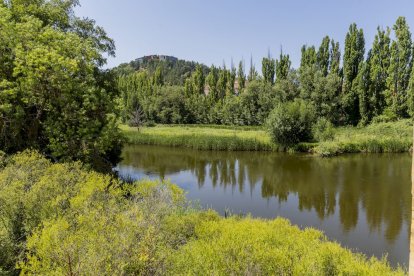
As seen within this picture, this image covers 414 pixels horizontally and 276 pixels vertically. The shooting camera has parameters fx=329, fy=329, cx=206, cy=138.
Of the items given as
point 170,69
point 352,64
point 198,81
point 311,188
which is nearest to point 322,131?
point 311,188

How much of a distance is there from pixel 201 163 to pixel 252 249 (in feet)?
74.2

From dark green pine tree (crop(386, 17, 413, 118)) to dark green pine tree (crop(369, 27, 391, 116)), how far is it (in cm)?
111

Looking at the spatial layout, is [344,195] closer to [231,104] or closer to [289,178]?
[289,178]

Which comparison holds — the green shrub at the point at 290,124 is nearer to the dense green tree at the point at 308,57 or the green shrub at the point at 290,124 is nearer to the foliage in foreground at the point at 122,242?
the dense green tree at the point at 308,57

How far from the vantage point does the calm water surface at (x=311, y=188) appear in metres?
13.3

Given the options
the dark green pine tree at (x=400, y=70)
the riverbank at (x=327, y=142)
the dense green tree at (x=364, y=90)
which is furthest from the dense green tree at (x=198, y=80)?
the dark green pine tree at (x=400, y=70)

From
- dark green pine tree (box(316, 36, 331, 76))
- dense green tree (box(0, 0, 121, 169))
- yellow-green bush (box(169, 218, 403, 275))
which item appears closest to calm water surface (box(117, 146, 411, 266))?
yellow-green bush (box(169, 218, 403, 275))

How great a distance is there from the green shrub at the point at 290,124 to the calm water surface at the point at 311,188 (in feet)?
8.44

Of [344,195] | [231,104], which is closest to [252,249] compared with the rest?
[344,195]

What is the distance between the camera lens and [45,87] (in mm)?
12641

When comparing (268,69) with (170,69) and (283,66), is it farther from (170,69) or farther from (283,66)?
(170,69)

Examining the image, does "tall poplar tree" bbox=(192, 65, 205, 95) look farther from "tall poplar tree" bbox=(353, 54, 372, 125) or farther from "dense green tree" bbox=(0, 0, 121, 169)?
"dense green tree" bbox=(0, 0, 121, 169)

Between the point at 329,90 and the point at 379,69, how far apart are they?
646 centimetres

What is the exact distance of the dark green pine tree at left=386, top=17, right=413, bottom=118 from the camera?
40.3 metres
